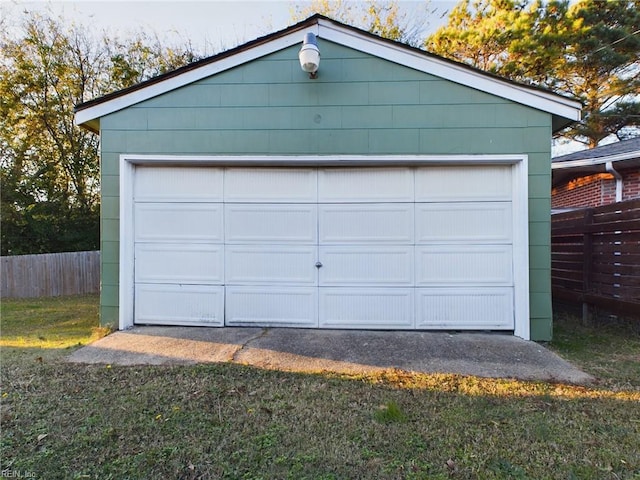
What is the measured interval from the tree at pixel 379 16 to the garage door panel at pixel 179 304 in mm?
11653

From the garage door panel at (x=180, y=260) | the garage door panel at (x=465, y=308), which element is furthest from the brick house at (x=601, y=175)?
the garage door panel at (x=180, y=260)

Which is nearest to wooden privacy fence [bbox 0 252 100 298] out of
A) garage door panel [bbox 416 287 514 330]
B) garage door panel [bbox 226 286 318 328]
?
garage door panel [bbox 226 286 318 328]

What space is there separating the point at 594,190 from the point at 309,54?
6.80 metres

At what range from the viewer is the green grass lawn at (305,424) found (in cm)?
201

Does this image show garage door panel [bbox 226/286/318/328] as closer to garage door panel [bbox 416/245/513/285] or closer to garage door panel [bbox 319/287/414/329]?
garage door panel [bbox 319/287/414/329]

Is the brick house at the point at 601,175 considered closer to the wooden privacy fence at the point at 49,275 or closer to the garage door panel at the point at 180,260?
the garage door panel at the point at 180,260

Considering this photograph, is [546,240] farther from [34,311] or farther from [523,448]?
[34,311]

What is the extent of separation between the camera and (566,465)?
2.04 metres

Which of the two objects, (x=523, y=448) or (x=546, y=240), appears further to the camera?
(x=546, y=240)

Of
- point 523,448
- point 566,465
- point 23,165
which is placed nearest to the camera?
point 566,465

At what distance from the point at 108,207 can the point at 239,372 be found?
119 inches

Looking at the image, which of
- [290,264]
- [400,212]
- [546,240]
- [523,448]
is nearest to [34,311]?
[290,264]

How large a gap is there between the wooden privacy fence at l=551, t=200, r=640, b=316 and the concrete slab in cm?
168

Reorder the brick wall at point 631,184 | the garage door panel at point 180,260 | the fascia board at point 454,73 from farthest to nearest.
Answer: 1. the brick wall at point 631,184
2. the garage door panel at point 180,260
3. the fascia board at point 454,73
